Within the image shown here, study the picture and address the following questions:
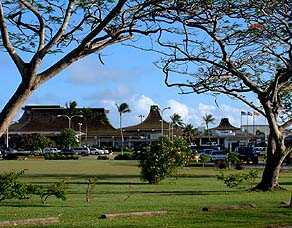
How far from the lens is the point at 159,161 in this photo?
114ft

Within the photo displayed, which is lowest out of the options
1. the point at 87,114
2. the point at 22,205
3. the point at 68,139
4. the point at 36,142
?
the point at 22,205

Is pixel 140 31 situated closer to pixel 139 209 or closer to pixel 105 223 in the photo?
pixel 105 223

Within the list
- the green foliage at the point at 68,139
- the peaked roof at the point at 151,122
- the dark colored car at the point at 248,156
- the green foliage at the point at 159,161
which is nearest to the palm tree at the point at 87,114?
the peaked roof at the point at 151,122

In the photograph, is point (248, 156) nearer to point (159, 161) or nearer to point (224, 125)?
point (159, 161)

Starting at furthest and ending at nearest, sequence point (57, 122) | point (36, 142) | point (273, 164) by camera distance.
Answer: point (57, 122) < point (36, 142) < point (273, 164)

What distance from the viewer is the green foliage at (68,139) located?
107m

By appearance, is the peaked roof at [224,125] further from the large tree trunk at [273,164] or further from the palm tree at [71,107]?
the large tree trunk at [273,164]

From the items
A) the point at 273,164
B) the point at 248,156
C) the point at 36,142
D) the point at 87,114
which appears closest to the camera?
the point at 273,164

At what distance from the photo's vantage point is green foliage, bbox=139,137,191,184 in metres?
34.7

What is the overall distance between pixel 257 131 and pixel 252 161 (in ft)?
239

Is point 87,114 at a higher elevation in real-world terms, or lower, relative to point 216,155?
higher

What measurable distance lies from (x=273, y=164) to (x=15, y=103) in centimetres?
1795

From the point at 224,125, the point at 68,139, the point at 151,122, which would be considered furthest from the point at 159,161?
the point at 224,125

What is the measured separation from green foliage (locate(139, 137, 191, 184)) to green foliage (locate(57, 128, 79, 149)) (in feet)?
237
